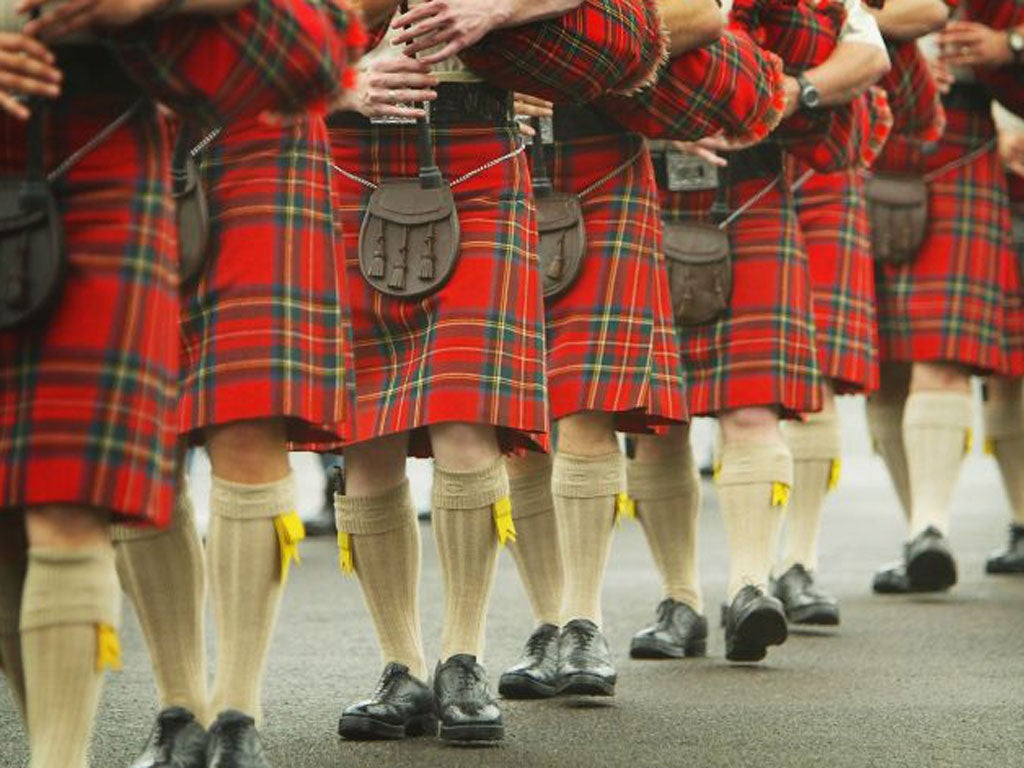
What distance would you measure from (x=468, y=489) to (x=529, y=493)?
717mm

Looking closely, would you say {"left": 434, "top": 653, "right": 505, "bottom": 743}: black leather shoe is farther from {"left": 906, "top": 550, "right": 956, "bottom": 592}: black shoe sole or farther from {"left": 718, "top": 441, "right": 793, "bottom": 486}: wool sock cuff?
{"left": 906, "top": 550, "right": 956, "bottom": 592}: black shoe sole

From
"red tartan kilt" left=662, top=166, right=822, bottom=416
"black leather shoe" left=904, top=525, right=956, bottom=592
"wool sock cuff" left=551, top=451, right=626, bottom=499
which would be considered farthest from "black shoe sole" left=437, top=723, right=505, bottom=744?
"black leather shoe" left=904, top=525, right=956, bottom=592

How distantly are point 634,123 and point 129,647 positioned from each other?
73.2 inches

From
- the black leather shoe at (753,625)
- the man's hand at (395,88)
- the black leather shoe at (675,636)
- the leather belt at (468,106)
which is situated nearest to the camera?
the man's hand at (395,88)

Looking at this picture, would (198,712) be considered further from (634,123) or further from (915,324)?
(915,324)

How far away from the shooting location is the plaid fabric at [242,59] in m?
3.02

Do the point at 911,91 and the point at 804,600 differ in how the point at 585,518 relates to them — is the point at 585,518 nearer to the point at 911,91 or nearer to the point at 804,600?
the point at 804,600

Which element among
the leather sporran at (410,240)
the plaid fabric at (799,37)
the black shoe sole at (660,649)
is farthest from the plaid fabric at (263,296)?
the plaid fabric at (799,37)

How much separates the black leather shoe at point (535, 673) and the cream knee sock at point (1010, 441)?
9.12 feet

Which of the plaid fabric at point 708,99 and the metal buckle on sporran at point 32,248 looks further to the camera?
the plaid fabric at point 708,99

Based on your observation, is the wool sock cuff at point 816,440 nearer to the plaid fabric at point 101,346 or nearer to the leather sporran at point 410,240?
the leather sporran at point 410,240

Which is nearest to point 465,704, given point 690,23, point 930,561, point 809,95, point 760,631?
point 760,631

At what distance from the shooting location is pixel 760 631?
5055mm

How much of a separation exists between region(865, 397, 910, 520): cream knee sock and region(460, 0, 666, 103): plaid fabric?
2.84 metres
